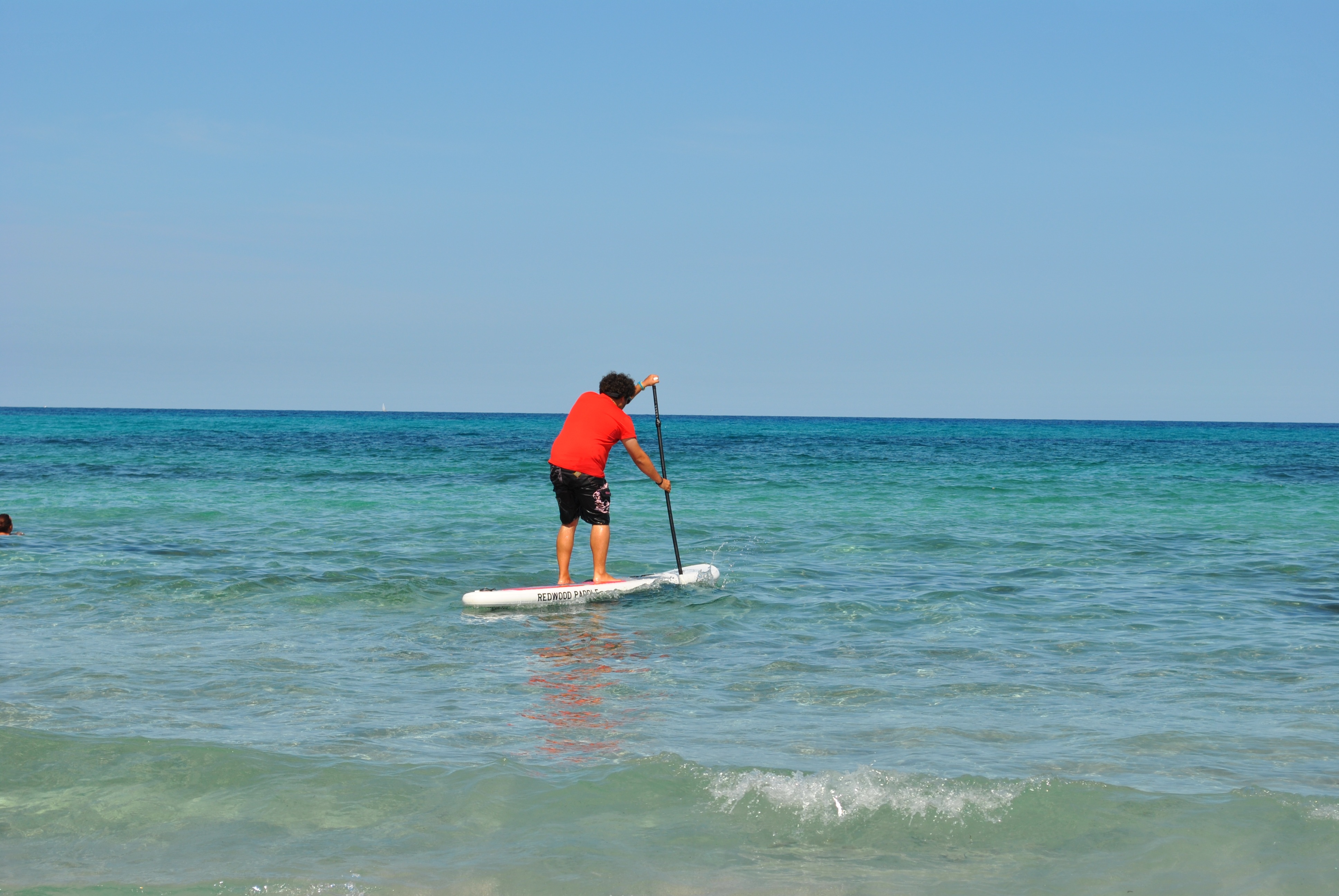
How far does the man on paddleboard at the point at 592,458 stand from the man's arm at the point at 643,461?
0.05ft

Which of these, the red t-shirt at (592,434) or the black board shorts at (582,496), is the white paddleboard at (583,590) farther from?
the red t-shirt at (592,434)

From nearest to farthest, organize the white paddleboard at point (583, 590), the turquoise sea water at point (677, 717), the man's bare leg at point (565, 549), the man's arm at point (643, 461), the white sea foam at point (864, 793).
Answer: the turquoise sea water at point (677, 717)
the white sea foam at point (864, 793)
the white paddleboard at point (583, 590)
the man's arm at point (643, 461)
the man's bare leg at point (565, 549)

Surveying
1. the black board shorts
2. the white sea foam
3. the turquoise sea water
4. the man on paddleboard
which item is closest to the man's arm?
the man on paddleboard

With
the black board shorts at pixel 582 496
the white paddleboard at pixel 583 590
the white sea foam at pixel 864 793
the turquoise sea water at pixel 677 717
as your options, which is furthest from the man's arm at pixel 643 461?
the white sea foam at pixel 864 793

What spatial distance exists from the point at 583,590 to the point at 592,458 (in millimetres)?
1184

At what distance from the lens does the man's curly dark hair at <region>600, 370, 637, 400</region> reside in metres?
9.71

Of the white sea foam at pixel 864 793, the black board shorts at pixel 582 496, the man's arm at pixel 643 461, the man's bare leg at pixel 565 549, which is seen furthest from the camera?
the man's bare leg at pixel 565 549

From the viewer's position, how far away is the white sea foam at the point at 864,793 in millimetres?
4461

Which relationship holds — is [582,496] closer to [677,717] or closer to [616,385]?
[616,385]

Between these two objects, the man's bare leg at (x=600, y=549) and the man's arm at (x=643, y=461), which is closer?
the man's arm at (x=643, y=461)

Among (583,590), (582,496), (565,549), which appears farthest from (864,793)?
(565,549)

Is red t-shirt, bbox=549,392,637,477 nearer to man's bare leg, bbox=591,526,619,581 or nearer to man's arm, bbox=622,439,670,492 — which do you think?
man's arm, bbox=622,439,670,492

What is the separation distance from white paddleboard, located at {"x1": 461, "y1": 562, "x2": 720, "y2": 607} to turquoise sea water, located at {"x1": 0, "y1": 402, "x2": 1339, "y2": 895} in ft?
0.58

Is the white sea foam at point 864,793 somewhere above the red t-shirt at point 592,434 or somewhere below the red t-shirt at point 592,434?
below
